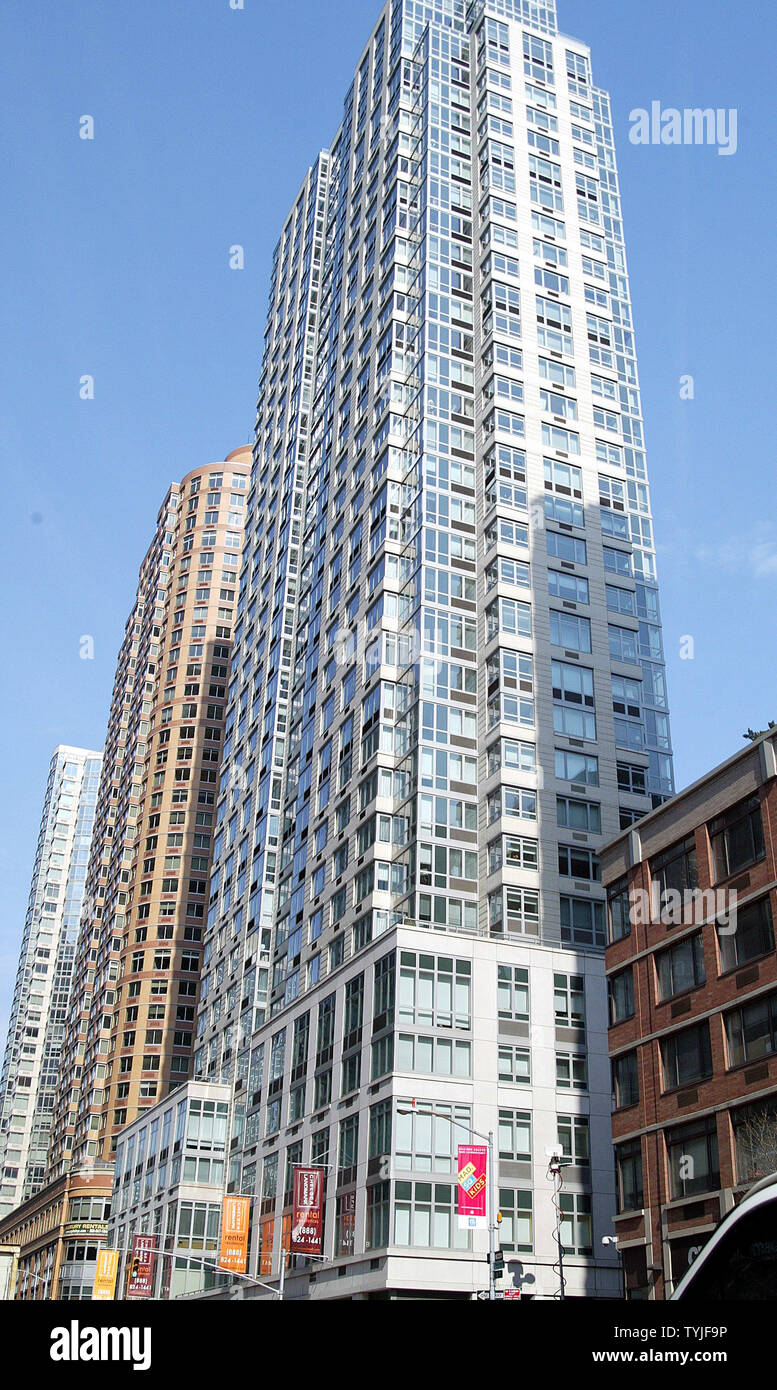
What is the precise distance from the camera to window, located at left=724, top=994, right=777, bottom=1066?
4075 cm

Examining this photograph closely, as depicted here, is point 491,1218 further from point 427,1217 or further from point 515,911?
point 515,911

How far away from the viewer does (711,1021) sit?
1725 inches

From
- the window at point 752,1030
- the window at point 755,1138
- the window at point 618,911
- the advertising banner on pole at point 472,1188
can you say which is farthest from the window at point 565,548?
the window at point 755,1138

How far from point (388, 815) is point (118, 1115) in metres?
59.4

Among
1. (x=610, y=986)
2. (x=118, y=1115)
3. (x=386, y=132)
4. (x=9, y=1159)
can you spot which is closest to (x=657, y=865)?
(x=610, y=986)

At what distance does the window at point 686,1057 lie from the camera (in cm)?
4412

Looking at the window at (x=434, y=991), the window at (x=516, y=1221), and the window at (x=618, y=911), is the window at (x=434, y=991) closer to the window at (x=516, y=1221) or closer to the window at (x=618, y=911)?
the window at (x=516, y=1221)

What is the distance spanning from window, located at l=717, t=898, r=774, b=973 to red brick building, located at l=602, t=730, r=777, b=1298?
6 centimetres

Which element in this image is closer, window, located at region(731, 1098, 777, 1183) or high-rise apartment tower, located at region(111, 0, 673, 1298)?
window, located at region(731, 1098, 777, 1183)

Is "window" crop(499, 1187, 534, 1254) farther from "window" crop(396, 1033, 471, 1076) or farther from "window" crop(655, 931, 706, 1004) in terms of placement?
"window" crop(655, 931, 706, 1004)

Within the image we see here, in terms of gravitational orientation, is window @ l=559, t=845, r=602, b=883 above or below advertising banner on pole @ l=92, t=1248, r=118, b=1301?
above

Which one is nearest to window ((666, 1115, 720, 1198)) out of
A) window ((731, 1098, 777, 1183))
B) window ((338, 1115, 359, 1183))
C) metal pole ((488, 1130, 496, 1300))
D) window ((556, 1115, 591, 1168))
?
window ((731, 1098, 777, 1183))

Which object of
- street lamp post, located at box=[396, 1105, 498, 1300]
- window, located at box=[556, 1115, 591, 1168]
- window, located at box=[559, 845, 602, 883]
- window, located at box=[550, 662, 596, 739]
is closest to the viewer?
street lamp post, located at box=[396, 1105, 498, 1300]

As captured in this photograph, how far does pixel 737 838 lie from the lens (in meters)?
44.4
